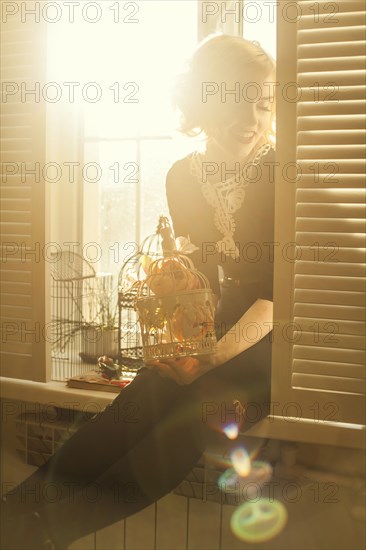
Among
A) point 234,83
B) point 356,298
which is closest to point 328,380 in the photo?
point 356,298

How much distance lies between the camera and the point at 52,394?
1.58 meters

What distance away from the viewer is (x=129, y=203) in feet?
5.97

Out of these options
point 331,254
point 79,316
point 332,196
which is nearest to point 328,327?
point 331,254

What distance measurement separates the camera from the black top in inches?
58.2

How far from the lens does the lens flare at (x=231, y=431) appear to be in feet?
4.42

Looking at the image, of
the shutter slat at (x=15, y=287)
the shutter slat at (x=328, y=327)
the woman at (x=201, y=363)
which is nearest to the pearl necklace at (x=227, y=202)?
the woman at (x=201, y=363)

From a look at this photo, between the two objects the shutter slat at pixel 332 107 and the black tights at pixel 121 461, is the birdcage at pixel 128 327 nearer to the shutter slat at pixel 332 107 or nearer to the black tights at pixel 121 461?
the black tights at pixel 121 461

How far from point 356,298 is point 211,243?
15.0 inches

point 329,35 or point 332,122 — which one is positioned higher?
point 329,35

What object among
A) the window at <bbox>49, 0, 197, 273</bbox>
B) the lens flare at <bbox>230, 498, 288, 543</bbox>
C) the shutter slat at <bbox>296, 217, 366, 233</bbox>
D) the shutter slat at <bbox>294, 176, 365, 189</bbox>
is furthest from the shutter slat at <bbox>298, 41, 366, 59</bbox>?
the lens flare at <bbox>230, 498, 288, 543</bbox>

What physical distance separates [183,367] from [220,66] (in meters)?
0.68

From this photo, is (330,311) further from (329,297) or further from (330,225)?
(330,225)

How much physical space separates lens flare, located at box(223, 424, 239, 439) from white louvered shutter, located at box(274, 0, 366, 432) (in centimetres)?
13

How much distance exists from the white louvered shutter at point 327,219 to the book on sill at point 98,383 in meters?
0.42
